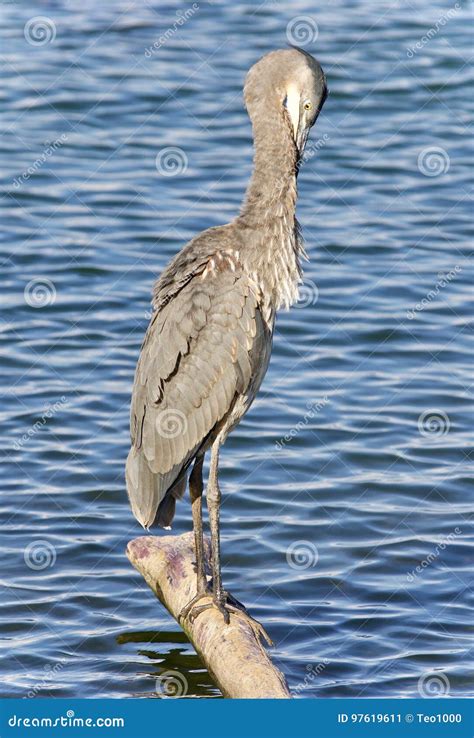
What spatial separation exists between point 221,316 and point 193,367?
0.38 metres

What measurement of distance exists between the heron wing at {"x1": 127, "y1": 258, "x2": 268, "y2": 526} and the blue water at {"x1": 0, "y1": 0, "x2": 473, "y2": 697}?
1.55 metres

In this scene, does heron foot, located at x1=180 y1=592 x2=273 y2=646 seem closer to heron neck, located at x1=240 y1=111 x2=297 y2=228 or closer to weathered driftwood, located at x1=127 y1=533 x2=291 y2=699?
weathered driftwood, located at x1=127 y1=533 x2=291 y2=699

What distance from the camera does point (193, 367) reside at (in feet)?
27.0

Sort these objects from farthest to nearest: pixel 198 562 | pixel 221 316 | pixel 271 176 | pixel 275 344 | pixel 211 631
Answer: pixel 275 344, pixel 271 176, pixel 221 316, pixel 198 562, pixel 211 631

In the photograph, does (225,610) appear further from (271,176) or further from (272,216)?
(271,176)

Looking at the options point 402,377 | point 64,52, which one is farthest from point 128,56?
point 402,377

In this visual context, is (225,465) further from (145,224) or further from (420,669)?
(145,224)

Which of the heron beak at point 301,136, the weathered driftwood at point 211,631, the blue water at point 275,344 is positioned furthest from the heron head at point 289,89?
the blue water at point 275,344

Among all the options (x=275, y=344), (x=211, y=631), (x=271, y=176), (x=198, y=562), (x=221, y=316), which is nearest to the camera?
(x=211, y=631)

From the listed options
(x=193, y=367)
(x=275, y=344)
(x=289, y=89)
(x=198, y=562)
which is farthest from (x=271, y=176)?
(x=275, y=344)

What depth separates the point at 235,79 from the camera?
2019 cm

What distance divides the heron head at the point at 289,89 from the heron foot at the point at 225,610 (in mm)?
2801

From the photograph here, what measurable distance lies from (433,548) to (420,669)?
162 cm

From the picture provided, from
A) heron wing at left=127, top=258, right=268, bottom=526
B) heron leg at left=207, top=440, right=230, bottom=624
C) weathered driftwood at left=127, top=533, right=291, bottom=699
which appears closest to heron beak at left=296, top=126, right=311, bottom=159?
heron wing at left=127, top=258, right=268, bottom=526
